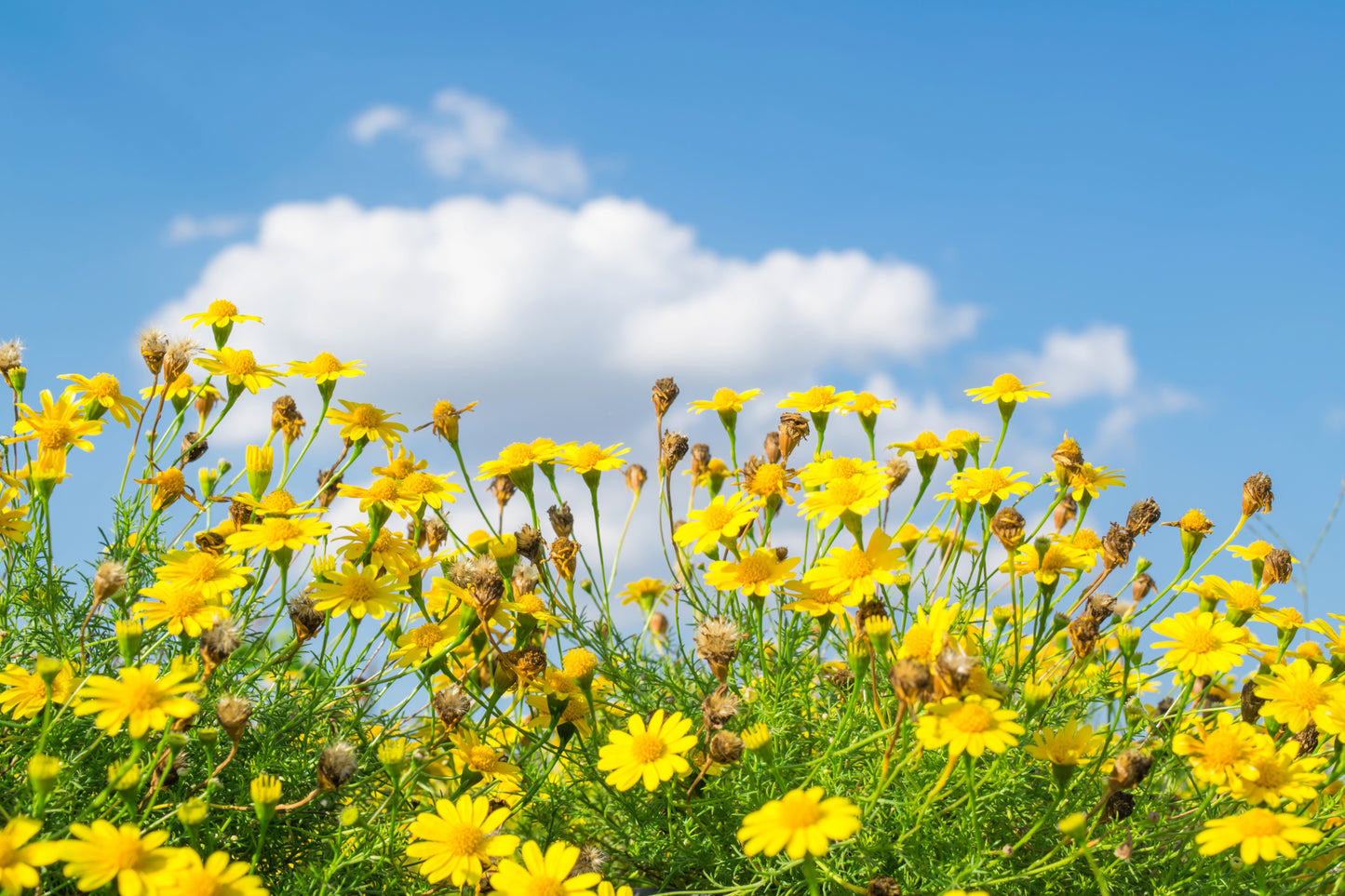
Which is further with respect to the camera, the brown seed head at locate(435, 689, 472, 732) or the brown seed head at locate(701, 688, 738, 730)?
the brown seed head at locate(435, 689, 472, 732)

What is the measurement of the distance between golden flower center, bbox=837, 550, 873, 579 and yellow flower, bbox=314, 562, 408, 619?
1172 millimetres

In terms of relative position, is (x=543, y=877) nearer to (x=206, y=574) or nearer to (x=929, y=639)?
(x=929, y=639)

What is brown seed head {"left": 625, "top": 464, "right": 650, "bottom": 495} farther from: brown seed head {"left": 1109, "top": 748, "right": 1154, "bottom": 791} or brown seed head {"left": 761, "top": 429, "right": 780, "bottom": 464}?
brown seed head {"left": 1109, "top": 748, "right": 1154, "bottom": 791}

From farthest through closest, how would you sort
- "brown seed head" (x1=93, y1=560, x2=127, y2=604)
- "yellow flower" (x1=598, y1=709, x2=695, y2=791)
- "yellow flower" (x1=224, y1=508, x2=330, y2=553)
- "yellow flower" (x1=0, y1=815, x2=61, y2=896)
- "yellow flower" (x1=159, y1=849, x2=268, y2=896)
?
→ "yellow flower" (x1=224, y1=508, x2=330, y2=553)
"brown seed head" (x1=93, y1=560, x2=127, y2=604)
"yellow flower" (x1=598, y1=709, x2=695, y2=791)
"yellow flower" (x1=159, y1=849, x2=268, y2=896)
"yellow flower" (x1=0, y1=815, x2=61, y2=896)

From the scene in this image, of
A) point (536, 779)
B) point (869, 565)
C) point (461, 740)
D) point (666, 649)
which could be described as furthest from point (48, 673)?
point (666, 649)

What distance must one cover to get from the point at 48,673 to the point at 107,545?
144 centimetres

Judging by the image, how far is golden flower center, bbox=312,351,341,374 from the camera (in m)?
3.10

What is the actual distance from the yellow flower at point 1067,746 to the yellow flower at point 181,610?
6.47 ft

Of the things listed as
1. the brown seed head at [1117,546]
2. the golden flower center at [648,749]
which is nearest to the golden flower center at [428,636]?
the golden flower center at [648,749]

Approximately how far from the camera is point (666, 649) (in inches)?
165

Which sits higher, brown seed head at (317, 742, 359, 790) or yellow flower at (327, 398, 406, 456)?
yellow flower at (327, 398, 406, 456)

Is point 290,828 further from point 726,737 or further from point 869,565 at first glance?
point 869,565

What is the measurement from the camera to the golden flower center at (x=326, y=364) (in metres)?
3.10

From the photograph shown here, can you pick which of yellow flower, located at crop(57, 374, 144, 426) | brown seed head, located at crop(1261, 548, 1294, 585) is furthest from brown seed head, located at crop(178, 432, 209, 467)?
brown seed head, located at crop(1261, 548, 1294, 585)
